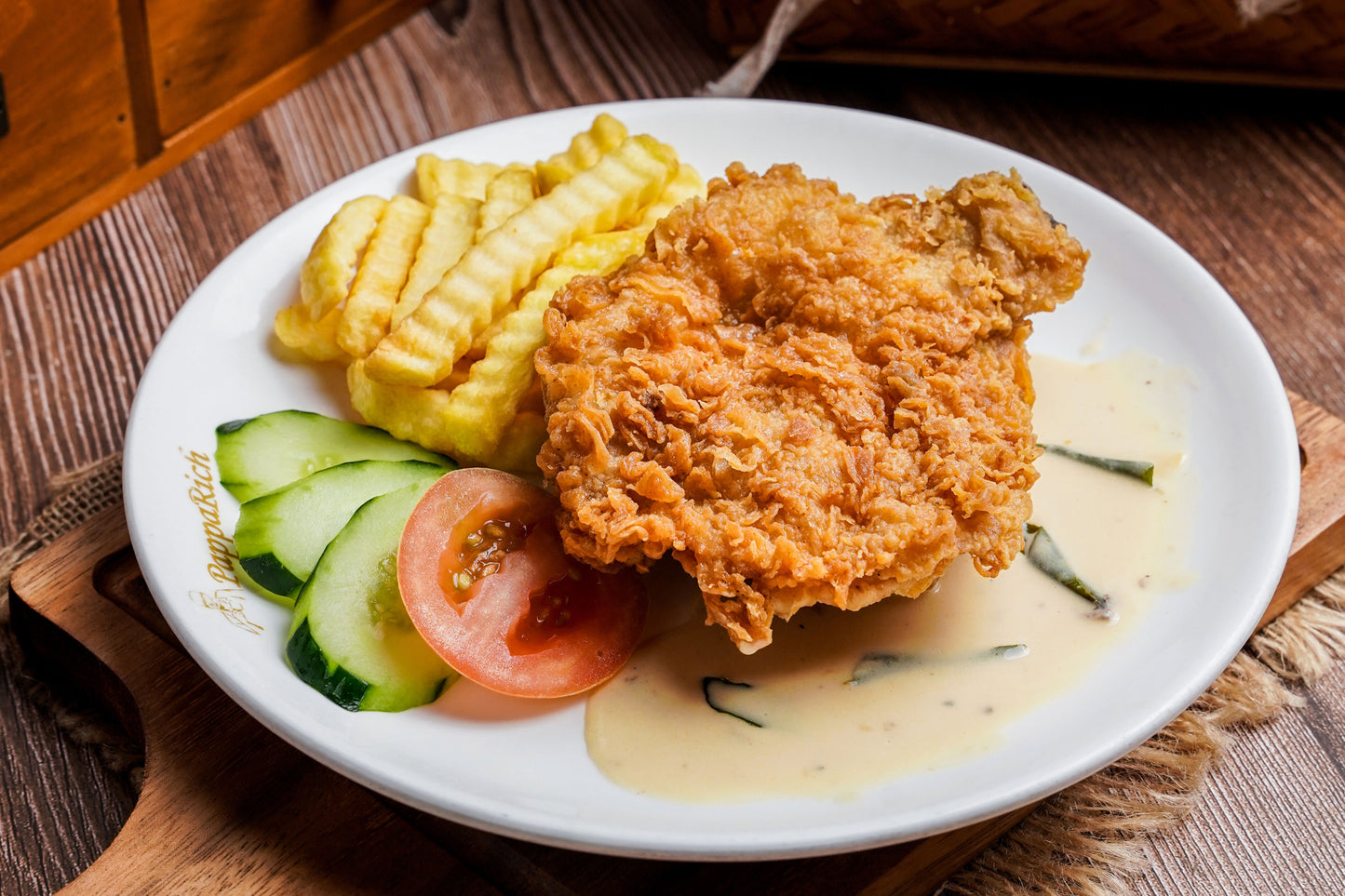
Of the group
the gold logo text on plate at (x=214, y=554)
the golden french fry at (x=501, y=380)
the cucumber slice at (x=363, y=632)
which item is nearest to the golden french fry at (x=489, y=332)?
the golden french fry at (x=501, y=380)

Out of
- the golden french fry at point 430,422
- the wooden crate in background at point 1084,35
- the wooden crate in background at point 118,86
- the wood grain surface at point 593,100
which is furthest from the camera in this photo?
the wooden crate in background at point 1084,35

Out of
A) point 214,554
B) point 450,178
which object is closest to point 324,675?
point 214,554

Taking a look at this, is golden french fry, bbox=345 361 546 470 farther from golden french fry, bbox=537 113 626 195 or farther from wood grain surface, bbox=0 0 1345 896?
wood grain surface, bbox=0 0 1345 896

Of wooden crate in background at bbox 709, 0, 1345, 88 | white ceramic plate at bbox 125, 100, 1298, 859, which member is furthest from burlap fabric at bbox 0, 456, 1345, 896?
wooden crate in background at bbox 709, 0, 1345, 88

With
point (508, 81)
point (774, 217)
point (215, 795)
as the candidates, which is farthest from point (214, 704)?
point (508, 81)

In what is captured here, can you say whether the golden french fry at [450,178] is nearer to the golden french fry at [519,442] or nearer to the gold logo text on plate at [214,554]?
the golden french fry at [519,442]

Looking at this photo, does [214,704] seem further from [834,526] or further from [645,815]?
[834,526]
